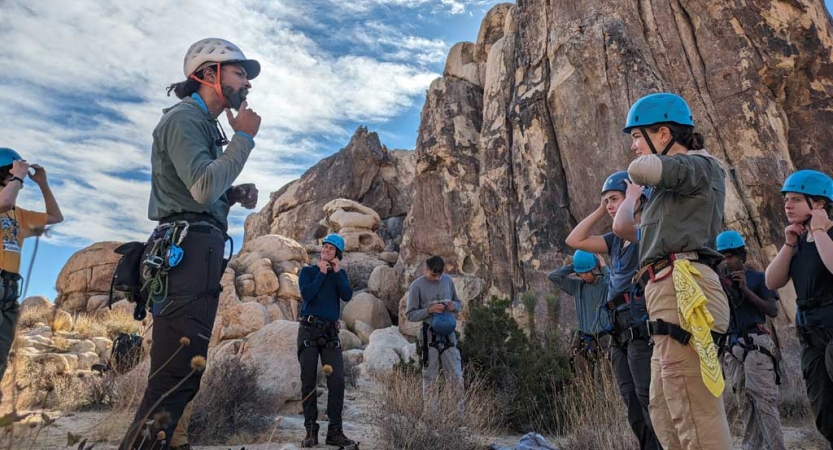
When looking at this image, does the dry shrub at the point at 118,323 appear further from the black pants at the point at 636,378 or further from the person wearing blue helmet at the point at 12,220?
the black pants at the point at 636,378

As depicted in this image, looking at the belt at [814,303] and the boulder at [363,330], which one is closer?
the belt at [814,303]

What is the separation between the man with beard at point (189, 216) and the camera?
2.62 metres

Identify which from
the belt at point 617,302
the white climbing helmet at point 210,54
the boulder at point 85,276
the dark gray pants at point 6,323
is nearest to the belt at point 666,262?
the belt at point 617,302

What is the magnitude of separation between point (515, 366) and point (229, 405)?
411 cm

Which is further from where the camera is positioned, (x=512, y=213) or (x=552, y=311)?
(x=512, y=213)

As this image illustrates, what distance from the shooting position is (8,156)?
437cm

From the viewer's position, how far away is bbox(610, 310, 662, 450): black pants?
388 cm

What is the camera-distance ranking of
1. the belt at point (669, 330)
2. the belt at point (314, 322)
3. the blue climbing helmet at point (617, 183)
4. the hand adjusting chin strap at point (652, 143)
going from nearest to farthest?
the belt at point (669, 330) < the hand adjusting chin strap at point (652, 143) < the blue climbing helmet at point (617, 183) < the belt at point (314, 322)

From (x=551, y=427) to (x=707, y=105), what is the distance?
12549 millimetres

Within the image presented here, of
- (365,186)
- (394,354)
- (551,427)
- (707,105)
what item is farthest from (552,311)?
(365,186)

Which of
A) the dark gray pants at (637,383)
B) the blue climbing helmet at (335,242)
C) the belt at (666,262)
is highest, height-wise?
the blue climbing helmet at (335,242)

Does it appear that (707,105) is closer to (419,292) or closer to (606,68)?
(606,68)

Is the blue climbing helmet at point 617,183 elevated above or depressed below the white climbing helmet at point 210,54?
below

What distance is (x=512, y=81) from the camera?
2020 cm
